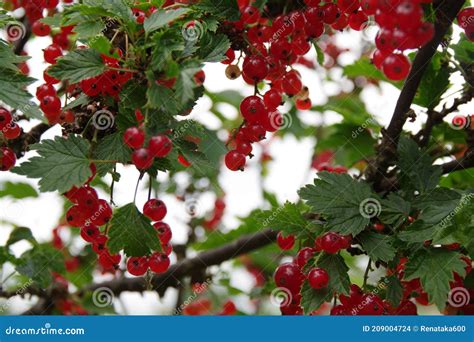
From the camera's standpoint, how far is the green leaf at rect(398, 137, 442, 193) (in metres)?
1.68

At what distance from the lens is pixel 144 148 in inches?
51.6

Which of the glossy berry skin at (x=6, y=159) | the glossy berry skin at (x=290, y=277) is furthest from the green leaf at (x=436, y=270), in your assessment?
the glossy berry skin at (x=6, y=159)

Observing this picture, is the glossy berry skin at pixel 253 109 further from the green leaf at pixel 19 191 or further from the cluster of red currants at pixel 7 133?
the green leaf at pixel 19 191

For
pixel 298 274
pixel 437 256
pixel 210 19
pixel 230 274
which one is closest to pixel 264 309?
pixel 230 274

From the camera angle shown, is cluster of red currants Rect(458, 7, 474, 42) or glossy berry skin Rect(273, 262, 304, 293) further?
glossy berry skin Rect(273, 262, 304, 293)

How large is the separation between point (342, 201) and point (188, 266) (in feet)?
3.18

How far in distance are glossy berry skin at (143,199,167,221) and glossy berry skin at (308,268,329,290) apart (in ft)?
1.28

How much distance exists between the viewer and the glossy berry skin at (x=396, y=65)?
4.16 feet

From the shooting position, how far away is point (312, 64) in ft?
10.3

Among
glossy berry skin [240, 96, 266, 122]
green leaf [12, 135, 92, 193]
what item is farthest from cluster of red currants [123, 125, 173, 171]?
glossy berry skin [240, 96, 266, 122]

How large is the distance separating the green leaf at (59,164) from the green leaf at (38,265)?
775 mm

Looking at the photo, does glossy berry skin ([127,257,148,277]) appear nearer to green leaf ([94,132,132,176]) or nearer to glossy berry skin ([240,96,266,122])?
green leaf ([94,132,132,176])

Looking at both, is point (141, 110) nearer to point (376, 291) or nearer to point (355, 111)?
point (376, 291)

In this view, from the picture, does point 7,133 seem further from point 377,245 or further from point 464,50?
point 464,50
